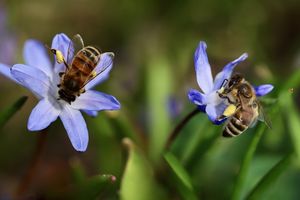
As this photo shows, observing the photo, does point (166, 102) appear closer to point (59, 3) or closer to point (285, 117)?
point (285, 117)

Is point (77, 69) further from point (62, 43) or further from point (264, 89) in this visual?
point (264, 89)

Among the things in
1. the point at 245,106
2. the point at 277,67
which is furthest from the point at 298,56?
the point at 245,106

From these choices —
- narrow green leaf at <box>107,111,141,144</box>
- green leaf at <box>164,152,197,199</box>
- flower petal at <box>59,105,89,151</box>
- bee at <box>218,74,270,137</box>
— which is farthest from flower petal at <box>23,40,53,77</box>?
bee at <box>218,74,270,137</box>

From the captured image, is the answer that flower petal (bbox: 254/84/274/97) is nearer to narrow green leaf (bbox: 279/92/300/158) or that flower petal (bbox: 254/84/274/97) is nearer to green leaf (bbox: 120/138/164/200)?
narrow green leaf (bbox: 279/92/300/158)

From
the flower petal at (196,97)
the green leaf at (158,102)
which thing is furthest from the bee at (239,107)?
the green leaf at (158,102)

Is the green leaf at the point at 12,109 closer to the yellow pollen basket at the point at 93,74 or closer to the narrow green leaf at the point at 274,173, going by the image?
the yellow pollen basket at the point at 93,74
